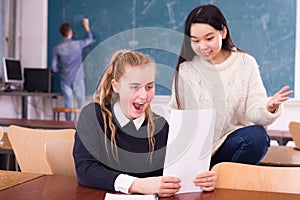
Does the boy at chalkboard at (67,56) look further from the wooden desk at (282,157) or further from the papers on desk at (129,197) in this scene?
the papers on desk at (129,197)

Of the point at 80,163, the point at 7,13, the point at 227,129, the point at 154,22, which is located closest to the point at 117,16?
the point at 154,22

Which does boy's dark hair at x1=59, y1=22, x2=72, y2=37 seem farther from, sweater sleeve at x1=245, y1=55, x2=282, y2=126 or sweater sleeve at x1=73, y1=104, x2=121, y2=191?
sweater sleeve at x1=73, y1=104, x2=121, y2=191

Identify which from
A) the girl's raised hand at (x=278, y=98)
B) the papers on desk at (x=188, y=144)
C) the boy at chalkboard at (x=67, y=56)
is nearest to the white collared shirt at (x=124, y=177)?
the papers on desk at (x=188, y=144)

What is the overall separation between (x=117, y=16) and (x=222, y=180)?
5225 millimetres

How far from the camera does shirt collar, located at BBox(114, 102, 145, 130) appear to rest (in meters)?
1.21

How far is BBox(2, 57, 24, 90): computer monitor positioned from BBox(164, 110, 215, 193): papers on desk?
5.30 m

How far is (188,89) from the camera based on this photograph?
4.08ft

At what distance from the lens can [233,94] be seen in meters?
1.88

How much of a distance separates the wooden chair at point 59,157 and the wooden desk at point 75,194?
406mm

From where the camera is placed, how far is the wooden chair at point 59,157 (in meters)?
1.70

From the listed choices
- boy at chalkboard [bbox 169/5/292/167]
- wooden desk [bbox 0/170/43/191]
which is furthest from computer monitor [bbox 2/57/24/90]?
wooden desk [bbox 0/170/43/191]

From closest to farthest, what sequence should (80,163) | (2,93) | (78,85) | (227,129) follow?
1. (78,85)
2. (80,163)
3. (227,129)
4. (2,93)

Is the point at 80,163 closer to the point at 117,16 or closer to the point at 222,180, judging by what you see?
the point at 222,180

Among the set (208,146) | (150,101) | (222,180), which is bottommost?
(222,180)
